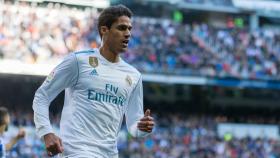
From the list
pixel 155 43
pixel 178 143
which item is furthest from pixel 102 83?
pixel 155 43

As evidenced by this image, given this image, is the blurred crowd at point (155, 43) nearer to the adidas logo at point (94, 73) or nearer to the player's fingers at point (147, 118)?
the adidas logo at point (94, 73)

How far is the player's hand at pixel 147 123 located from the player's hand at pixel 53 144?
2.07 ft

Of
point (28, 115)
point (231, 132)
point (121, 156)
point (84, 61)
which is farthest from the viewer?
point (231, 132)

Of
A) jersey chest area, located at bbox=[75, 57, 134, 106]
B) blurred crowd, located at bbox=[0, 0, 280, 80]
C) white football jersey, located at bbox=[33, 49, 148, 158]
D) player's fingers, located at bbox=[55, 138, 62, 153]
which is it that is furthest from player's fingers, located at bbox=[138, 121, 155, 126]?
blurred crowd, located at bbox=[0, 0, 280, 80]

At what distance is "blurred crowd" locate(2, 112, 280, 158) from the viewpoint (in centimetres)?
2233

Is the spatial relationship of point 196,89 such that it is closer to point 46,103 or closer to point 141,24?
point 141,24

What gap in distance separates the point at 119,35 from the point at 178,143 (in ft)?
62.1

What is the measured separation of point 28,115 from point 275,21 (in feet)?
50.8

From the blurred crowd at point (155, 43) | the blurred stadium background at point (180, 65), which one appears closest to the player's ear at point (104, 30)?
the blurred stadium background at point (180, 65)

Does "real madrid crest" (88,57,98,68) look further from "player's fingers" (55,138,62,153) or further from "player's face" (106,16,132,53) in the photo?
"player's fingers" (55,138,62,153)

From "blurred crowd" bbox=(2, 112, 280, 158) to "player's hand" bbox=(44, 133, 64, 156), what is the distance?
52.6ft

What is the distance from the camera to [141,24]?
93.2ft

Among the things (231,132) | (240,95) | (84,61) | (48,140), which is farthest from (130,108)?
(240,95)

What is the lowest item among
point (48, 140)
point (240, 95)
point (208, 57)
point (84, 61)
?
point (240, 95)
